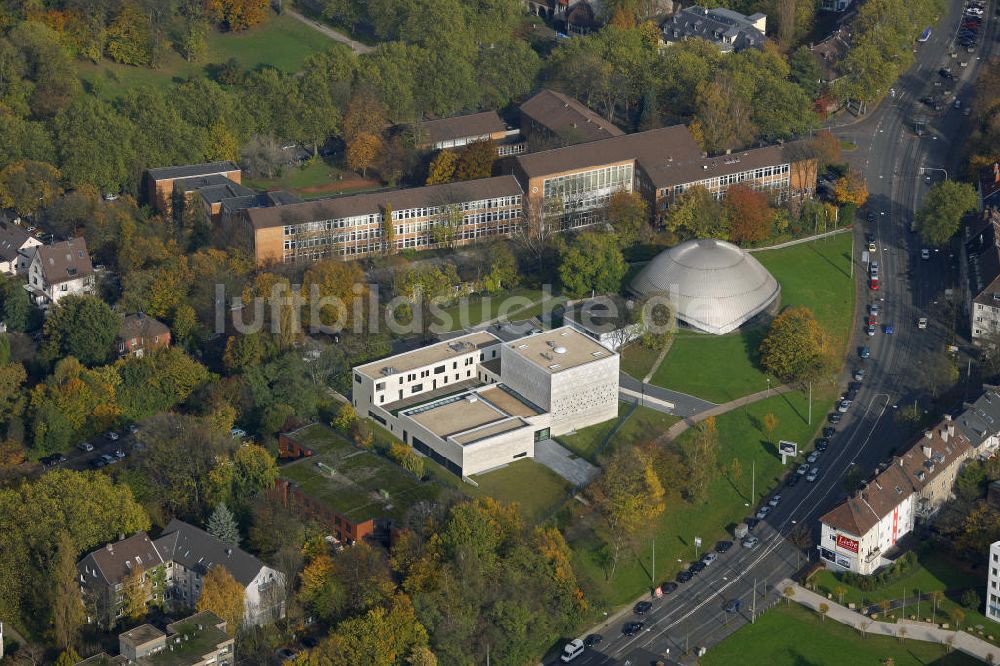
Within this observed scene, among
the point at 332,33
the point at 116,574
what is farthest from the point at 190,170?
the point at 116,574

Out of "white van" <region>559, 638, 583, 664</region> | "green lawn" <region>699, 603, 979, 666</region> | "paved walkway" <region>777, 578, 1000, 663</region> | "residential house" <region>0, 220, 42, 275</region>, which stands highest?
"residential house" <region>0, 220, 42, 275</region>

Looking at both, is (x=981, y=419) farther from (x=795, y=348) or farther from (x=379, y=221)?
(x=379, y=221)

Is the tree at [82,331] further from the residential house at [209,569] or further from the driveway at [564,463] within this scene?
the driveway at [564,463]

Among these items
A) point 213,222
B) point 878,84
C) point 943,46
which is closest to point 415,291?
point 213,222

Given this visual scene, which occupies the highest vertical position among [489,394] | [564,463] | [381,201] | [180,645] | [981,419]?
[381,201]

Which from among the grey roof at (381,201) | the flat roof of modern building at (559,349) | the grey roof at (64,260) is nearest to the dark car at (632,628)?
the flat roof of modern building at (559,349)

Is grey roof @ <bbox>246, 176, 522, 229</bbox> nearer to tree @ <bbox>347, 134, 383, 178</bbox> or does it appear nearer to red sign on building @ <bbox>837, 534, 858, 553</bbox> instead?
tree @ <bbox>347, 134, 383, 178</bbox>

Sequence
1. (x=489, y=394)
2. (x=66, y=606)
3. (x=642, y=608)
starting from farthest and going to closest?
(x=489, y=394), (x=642, y=608), (x=66, y=606)

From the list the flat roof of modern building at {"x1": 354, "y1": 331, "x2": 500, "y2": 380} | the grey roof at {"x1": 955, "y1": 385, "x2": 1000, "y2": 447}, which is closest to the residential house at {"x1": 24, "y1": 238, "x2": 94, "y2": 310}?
the flat roof of modern building at {"x1": 354, "y1": 331, "x2": 500, "y2": 380}
